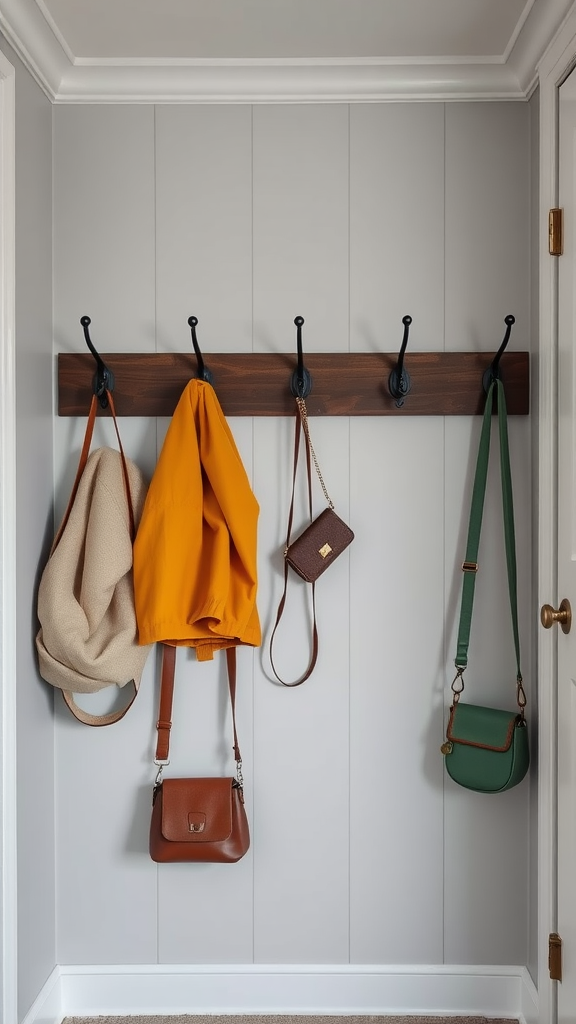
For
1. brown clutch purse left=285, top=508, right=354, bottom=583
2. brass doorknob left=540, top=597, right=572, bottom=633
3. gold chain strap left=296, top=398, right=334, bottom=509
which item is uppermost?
gold chain strap left=296, top=398, right=334, bottom=509

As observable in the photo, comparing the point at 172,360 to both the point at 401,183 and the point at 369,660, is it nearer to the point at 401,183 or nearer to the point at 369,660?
the point at 401,183

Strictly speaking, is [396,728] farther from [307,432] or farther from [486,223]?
[486,223]

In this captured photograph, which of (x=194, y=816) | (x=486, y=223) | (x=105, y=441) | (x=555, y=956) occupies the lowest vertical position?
(x=555, y=956)

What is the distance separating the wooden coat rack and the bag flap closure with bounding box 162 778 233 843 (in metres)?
0.89

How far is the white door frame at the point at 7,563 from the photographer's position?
1.67m

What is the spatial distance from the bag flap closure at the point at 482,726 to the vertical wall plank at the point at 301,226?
93 centimetres

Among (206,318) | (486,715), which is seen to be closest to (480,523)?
(486,715)

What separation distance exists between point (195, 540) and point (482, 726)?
0.79 metres

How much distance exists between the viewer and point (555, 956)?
1.77 m

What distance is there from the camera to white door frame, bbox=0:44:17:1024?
5.49 ft

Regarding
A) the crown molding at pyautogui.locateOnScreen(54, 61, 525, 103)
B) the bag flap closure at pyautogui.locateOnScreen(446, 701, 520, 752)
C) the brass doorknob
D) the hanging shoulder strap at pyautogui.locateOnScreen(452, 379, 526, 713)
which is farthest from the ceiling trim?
the bag flap closure at pyautogui.locateOnScreen(446, 701, 520, 752)

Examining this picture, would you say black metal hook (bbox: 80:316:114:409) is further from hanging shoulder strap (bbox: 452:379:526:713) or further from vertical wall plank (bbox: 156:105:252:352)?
hanging shoulder strap (bbox: 452:379:526:713)

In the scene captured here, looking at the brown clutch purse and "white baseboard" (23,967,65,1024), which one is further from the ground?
the brown clutch purse

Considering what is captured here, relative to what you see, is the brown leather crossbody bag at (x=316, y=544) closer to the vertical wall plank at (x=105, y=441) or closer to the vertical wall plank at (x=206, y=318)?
the vertical wall plank at (x=206, y=318)
